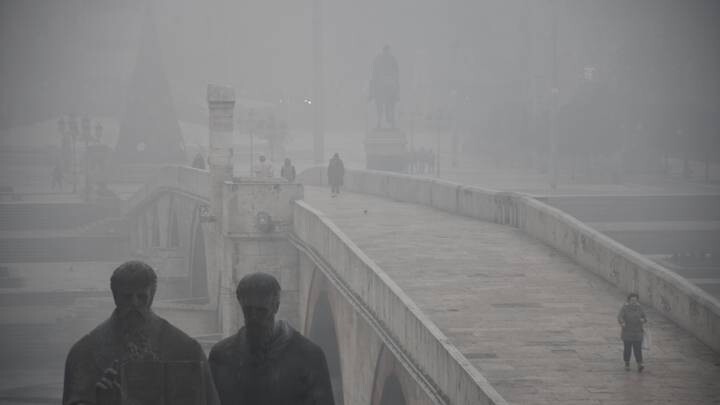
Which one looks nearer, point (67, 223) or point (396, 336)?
point (396, 336)

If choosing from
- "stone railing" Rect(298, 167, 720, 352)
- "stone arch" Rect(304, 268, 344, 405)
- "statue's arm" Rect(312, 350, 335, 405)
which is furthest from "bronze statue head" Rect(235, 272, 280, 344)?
"stone arch" Rect(304, 268, 344, 405)

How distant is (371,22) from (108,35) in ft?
106

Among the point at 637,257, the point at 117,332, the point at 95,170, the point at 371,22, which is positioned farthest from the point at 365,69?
the point at 117,332

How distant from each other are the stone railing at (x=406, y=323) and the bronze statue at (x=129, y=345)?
730 centimetres

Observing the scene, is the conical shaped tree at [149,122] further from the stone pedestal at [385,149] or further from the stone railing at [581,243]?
the stone railing at [581,243]

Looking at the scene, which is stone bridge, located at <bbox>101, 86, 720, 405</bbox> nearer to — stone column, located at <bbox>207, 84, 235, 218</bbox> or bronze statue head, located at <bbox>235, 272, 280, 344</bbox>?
stone column, located at <bbox>207, 84, 235, 218</bbox>

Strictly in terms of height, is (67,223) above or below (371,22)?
below

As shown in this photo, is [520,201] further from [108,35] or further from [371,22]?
[371,22]

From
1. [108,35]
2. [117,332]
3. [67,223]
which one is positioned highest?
[108,35]

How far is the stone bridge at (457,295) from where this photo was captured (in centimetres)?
1534

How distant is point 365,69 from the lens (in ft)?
479

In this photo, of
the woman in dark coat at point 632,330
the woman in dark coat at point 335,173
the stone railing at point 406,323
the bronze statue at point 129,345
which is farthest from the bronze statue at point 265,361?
the woman in dark coat at point 335,173

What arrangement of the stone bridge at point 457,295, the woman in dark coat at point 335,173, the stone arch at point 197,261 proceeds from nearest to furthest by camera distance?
the stone bridge at point 457,295 < the woman in dark coat at point 335,173 < the stone arch at point 197,261

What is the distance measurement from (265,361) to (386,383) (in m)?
14.8
